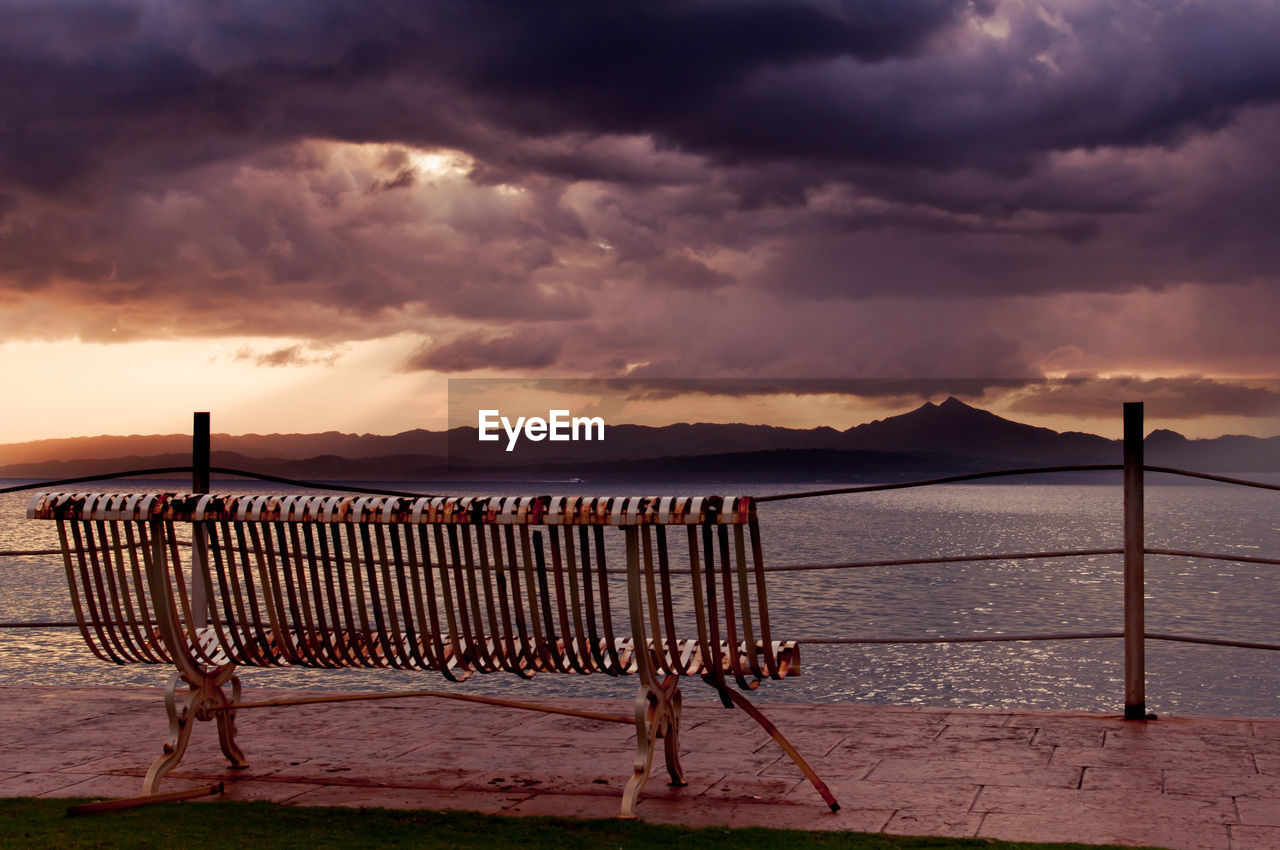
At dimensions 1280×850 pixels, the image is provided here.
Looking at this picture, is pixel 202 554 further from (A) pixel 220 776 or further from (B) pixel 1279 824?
(B) pixel 1279 824

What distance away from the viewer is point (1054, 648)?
31609 mm

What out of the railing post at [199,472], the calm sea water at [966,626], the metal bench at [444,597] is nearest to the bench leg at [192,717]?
the metal bench at [444,597]

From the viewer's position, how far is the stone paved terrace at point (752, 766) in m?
Answer: 3.92

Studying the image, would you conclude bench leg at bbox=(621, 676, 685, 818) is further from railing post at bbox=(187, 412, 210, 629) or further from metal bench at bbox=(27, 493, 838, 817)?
railing post at bbox=(187, 412, 210, 629)

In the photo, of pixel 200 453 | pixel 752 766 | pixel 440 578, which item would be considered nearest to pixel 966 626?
pixel 200 453

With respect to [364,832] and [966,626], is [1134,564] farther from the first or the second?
[966,626]

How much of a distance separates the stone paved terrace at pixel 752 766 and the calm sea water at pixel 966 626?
4.40 m

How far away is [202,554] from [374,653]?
786 millimetres

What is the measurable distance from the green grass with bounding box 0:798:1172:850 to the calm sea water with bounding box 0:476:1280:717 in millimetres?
5869

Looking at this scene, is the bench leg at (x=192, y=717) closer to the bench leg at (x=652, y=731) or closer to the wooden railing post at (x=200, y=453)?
the bench leg at (x=652, y=731)

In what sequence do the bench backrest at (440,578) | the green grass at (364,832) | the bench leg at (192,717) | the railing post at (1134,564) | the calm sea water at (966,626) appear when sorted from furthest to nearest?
1. the calm sea water at (966,626)
2. the railing post at (1134,564)
3. the bench leg at (192,717)
4. the bench backrest at (440,578)
5. the green grass at (364,832)

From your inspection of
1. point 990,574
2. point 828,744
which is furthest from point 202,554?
point 990,574

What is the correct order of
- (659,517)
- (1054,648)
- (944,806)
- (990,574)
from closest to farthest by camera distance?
1. (659,517)
2. (944,806)
3. (1054,648)
4. (990,574)

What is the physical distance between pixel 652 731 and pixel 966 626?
3465cm
